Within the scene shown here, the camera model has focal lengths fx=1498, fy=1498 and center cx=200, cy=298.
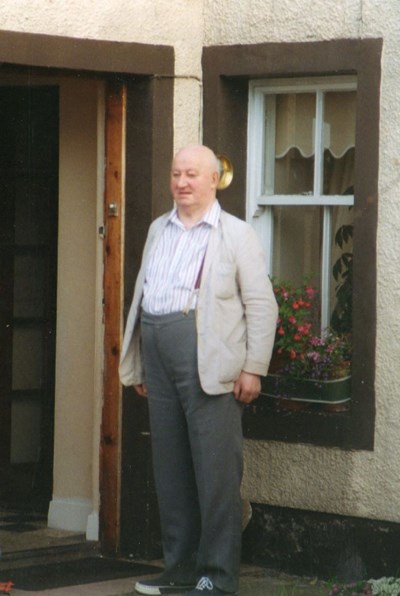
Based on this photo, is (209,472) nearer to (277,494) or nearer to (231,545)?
(231,545)

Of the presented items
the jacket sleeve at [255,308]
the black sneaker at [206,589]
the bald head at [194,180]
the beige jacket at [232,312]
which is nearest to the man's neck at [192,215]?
the bald head at [194,180]

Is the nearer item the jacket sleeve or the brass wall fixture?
the jacket sleeve

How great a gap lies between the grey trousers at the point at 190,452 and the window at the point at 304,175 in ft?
4.07

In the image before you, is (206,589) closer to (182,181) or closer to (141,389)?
(141,389)

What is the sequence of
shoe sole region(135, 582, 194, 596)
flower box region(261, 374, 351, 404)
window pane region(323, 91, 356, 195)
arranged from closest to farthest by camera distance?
1. shoe sole region(135, 582, 194, 596)
2. flower box region(261, 374, 351, 404)
3. window pane region(323, 91, 356, 195)

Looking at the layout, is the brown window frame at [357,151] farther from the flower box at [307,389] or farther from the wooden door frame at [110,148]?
the wooden door frame at [110,148]

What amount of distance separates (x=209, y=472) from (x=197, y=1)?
2605mm

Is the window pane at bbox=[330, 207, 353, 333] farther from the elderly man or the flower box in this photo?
the elderly man

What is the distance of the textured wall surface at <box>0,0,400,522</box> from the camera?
7.29 metres

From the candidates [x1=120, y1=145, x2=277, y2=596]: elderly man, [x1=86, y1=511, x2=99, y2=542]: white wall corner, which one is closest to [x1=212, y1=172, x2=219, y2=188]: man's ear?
[x1=120, y1=145, x2=277, y2=596]: elderly man

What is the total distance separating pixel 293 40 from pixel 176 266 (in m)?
1.55

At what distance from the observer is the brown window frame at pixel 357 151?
738 cm

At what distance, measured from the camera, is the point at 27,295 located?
31.3ft

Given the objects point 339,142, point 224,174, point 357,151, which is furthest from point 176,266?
point 339,142
